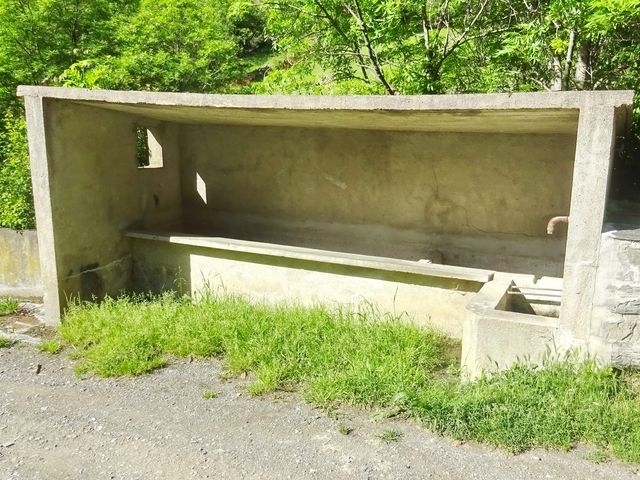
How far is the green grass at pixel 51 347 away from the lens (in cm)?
565

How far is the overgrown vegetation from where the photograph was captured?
698 centimetres

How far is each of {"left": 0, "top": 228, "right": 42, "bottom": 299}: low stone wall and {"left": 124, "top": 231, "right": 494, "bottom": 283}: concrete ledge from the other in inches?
56.6

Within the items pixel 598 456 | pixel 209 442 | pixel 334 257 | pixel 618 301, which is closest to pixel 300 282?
pixel 334 257

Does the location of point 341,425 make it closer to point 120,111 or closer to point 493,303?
point 493,303

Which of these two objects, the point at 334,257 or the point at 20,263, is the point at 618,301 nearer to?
the point at 334,257

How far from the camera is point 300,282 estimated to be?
20.4ft

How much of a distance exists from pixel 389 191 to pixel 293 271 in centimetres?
186

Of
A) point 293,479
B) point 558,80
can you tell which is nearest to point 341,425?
point 293,479

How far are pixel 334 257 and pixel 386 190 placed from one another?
69.4 inches

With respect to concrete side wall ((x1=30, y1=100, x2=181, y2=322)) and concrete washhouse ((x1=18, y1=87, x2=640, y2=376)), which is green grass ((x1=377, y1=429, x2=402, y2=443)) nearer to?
concrete washhouse ((x1=18, y1=87, x2=640, y2=376))

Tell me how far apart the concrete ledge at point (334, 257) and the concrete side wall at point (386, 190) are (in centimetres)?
126

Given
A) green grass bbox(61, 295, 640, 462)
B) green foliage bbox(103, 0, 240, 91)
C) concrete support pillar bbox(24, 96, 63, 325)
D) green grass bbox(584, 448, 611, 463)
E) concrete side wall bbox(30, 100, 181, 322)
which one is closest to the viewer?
green grass bbox(584, 448, 611, 463)

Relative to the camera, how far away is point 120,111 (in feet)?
21.9

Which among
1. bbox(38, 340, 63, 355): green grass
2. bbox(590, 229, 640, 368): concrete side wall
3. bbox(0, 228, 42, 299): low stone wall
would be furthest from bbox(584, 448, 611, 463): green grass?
bbox(0, 228, 42, 299): low stone wall
